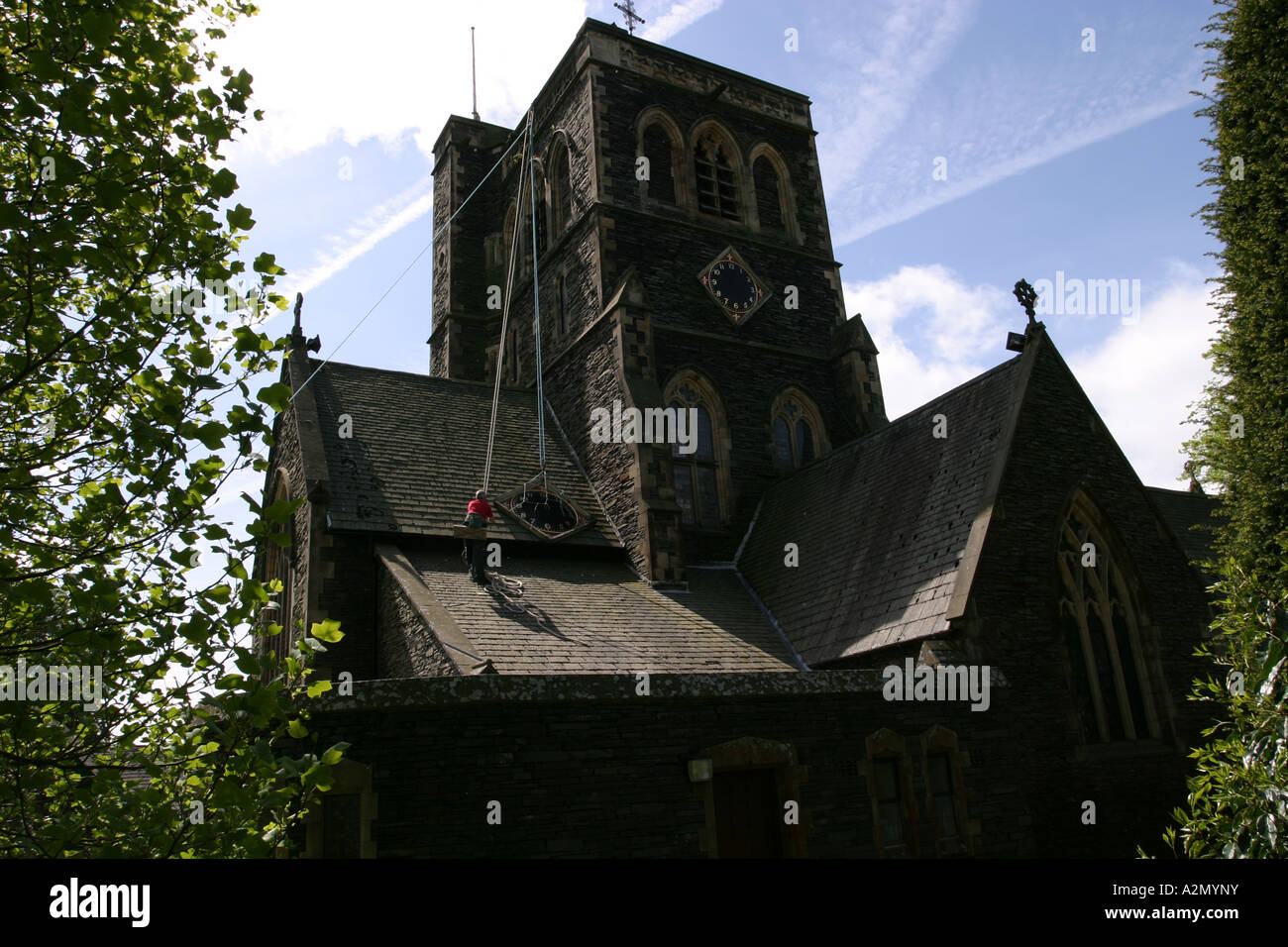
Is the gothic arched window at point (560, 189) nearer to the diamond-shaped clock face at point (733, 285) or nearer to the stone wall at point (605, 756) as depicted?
the diamond-shaped clock face at point (733, 285)

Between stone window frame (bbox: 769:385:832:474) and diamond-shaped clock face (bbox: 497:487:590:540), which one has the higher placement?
stone window frame (bbox: 769:385:832:474)

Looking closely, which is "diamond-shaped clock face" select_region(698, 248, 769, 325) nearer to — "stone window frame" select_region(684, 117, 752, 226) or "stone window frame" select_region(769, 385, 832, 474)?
"stone window frame" select_region(684, 117, 752, 226)

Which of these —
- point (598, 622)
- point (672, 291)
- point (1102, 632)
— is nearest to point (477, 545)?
point (598, 622)

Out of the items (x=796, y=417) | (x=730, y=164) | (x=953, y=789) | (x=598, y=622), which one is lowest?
(x=953, y=789)

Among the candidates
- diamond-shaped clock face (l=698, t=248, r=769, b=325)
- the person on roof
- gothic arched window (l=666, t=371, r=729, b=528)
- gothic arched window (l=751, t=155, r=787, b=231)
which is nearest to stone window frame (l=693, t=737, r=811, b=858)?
the person on roof

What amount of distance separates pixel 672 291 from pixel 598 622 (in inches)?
367

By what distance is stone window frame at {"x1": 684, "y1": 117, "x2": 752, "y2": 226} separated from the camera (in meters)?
22.1

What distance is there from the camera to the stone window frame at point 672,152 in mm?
21358

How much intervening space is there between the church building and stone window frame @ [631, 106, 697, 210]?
15 cm

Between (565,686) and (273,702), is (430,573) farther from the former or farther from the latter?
(273,702)

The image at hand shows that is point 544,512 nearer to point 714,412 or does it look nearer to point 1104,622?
point 714,412

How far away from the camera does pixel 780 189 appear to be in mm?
23703
